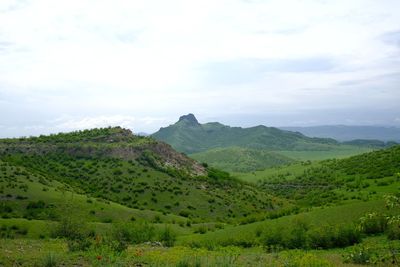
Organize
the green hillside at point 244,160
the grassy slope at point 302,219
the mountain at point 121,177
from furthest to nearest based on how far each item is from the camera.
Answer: the green hillside at point 244,160
the mountain at point 121,177
the grassy slope at point 302,219

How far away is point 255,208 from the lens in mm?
60938

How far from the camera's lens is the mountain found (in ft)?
171

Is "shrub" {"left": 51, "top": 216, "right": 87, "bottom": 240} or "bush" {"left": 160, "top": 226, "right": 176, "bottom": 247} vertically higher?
"shrub" {"left": 51, "top": 216, "right": 87, "bottom": 240}

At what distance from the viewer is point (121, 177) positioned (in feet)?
202

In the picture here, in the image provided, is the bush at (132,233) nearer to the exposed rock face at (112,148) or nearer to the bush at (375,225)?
the bush at (375,225)

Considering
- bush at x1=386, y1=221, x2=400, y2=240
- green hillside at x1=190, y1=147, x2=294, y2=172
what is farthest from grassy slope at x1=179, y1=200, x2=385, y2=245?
green hillside at x1=190, y1=147, x2=294, y2=172

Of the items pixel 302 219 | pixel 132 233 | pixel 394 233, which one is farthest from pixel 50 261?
pixel 302 219

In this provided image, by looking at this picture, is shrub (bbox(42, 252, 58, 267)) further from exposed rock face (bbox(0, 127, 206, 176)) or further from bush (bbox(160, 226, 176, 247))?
exposed rock face (bbox(0, 127, 206, 176))

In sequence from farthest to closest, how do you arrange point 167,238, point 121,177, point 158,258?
A: point 121,177, point 167,238, point 158,258

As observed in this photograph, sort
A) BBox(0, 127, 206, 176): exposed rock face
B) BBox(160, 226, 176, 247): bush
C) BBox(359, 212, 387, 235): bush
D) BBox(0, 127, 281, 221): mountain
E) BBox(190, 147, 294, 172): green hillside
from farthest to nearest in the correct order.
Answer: BBox(190, 147, 294, 172): green hillside < BBox(0, 127, 206, 176): exposed rock face < BBox(0, 127, 281, 221): mountain < BBox(160, 226, 176, 247): bush < BBox(359, 212, 387, 235): bush

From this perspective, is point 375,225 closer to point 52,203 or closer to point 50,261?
point 50,261

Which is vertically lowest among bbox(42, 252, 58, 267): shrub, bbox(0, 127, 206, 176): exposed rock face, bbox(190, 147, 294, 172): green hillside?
bbox(190, 147, 294, 172): green hillside

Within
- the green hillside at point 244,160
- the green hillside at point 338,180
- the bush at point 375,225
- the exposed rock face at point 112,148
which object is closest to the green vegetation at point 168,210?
the bush at point 375,225

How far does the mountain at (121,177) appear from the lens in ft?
171
